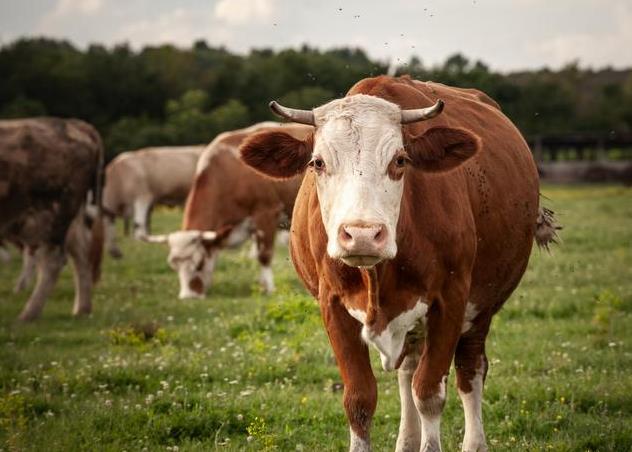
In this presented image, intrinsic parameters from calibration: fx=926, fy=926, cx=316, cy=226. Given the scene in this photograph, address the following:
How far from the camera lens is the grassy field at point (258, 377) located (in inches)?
257

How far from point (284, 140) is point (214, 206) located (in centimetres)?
1026

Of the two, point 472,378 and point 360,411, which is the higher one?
point 360,411

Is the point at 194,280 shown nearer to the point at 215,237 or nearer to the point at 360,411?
the point at 215,237

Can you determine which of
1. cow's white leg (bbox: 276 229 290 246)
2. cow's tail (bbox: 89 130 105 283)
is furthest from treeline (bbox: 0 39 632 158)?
cow's tail (bbox: 89 130 105 283)

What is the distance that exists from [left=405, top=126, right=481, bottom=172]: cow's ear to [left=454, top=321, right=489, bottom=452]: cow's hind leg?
1.60m

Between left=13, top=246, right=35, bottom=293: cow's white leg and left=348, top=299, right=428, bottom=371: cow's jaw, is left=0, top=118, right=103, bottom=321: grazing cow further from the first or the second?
left=348, top=299, right=428, bottom=371: cow's jaw

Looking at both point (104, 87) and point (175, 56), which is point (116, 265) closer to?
point (104, 87)

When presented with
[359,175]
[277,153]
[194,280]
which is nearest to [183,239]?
[194,280]

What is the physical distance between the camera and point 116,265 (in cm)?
1922

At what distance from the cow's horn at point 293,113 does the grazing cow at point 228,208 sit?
32.6ft

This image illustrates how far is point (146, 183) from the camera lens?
26.4 metres

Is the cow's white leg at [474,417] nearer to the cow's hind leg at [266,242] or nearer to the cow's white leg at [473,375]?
the cow's white leg at [473,375]

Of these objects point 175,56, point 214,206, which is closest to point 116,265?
point 214,206

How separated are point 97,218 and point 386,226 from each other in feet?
32.6
